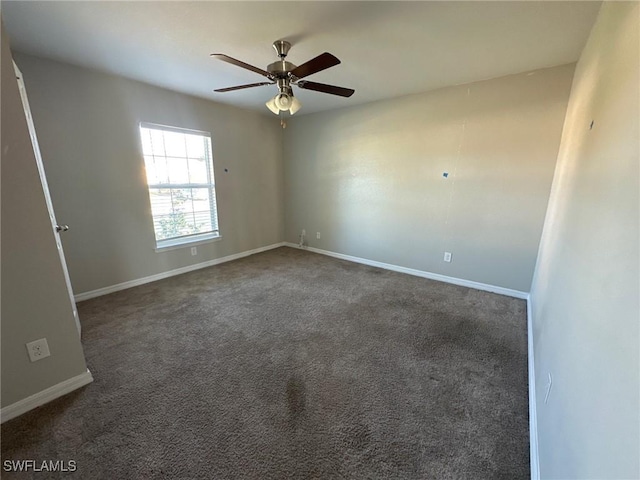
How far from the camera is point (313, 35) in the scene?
6.44ft

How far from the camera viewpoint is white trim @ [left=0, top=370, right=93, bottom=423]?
143 centimetres

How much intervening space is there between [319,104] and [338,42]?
176 centimetres

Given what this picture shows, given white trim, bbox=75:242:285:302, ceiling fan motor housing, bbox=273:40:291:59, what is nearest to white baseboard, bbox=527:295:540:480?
ceiling fan motor housing, bbox=273:40:291:59

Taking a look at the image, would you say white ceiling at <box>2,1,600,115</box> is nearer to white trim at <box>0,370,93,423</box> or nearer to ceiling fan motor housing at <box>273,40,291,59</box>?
ceiling fan motor housing at <box>273,40,291,59</box>

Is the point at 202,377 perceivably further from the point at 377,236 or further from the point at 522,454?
the point at 377,236

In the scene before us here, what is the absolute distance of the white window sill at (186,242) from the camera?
3471 mm

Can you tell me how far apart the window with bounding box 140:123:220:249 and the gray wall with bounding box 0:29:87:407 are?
197 cm

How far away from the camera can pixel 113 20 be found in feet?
5.87

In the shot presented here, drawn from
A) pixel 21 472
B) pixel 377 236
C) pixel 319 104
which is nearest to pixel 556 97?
pixel 377 236

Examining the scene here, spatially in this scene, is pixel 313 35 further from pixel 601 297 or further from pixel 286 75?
pixel 601 297

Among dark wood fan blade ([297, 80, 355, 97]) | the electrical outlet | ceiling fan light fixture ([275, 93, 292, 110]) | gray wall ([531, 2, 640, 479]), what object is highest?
dark wood fan blade ([297, 80, 355, 97])

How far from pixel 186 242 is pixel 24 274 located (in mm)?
2350

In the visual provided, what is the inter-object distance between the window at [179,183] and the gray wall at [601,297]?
3950 millimetres

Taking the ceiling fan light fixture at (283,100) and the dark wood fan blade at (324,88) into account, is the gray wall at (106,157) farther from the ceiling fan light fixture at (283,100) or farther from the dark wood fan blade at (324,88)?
the dark wood fan blade at (324,88)
